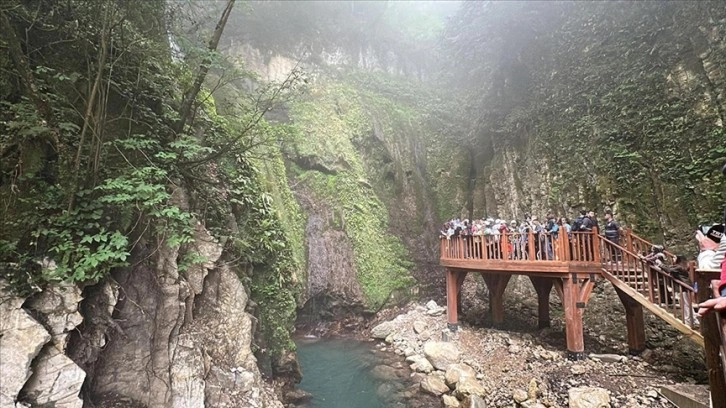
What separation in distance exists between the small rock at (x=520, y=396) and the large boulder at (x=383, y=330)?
19.6ft

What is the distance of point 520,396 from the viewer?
7.45 metres

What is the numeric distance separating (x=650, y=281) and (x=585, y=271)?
1.48 meters

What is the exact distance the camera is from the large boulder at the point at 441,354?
9711mm

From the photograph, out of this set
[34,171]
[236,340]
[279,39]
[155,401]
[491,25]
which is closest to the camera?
[34,171]

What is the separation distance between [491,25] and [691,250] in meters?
14.5

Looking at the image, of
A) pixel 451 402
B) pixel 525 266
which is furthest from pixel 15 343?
pixel 525 266

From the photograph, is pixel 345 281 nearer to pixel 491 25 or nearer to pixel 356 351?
pixel 356 351

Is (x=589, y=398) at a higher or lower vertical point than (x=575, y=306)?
lower

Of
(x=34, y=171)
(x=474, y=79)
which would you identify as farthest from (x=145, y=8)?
(x=474, y=79)

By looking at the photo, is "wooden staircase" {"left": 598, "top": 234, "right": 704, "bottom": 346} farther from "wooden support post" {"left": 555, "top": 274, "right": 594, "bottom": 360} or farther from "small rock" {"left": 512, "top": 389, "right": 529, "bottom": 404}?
"small rock" {"left": 512, "top": 389, "right": 529, "bottom": 404}

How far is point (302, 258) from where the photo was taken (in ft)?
49.4

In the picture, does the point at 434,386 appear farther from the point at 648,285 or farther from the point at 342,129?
the point at 342,129

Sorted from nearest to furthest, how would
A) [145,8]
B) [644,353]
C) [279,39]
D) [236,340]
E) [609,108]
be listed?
[145,8], [236,340], [644,353], [609,108], [279,39]

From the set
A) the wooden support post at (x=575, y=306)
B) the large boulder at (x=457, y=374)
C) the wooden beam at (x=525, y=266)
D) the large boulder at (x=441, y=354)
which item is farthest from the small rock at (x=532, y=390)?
the wooden beam at (x=525, y=266)
